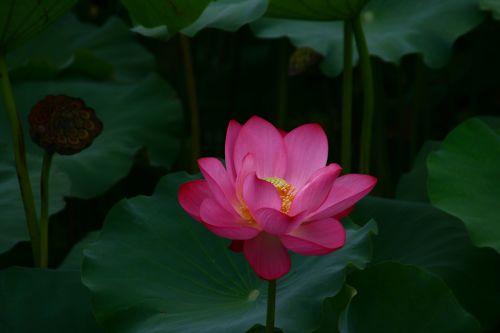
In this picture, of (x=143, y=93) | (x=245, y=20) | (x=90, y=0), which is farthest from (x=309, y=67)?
(x=90, y=0)

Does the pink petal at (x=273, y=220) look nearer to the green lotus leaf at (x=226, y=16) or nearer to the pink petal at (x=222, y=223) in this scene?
the pink petal at (x=222, y=223)

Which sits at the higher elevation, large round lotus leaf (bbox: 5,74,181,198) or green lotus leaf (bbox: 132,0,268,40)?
green lotus leaf (bbox: 132,0,268,40)

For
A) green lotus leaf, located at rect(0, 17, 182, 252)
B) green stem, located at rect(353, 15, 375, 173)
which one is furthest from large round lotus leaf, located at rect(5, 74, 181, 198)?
green stem, located at rect(353, 15, 375, 173)

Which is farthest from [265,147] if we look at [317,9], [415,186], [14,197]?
[415,186]

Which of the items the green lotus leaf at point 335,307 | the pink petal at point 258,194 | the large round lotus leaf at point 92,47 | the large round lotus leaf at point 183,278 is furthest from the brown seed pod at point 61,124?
the large round lotus leaf at point 92,47

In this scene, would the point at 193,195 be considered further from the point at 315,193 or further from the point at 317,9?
the point at 317,9

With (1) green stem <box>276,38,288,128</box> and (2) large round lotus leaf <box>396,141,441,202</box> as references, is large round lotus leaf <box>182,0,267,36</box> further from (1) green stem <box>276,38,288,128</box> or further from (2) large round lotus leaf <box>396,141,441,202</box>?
(1) green stem <box>276,38,288,128</box>
